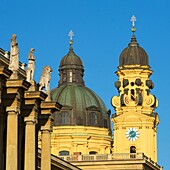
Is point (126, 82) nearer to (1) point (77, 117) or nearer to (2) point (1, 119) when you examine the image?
(1) point (77, 117)

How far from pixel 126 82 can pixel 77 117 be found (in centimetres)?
1576

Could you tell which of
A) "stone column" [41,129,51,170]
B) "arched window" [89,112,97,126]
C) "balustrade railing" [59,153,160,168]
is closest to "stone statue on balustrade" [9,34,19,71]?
"stone column" [41,129,51,170]

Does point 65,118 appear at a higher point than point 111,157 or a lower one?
higher

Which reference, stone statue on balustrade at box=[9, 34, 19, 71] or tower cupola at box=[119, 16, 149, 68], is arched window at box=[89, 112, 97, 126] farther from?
stone statue on balustrade at box=[9, 34, 19, 71]

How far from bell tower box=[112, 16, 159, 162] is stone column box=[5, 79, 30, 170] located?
100593 mm

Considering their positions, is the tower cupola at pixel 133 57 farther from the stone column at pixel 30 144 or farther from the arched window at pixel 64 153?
the stone column at pixel 30 144

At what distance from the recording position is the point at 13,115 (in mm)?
76562

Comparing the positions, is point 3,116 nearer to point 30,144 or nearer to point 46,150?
point 30,144

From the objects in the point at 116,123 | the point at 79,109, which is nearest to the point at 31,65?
the point at 116,123

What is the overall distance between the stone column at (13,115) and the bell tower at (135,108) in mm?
100593

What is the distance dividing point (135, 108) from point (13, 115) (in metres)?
102

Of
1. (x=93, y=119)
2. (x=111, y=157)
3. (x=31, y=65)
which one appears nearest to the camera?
(x=31, y=65)

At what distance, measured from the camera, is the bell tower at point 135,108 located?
177250mm

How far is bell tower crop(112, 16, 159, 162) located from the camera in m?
177
